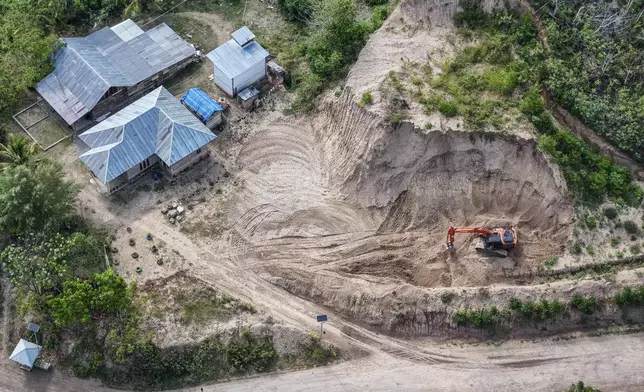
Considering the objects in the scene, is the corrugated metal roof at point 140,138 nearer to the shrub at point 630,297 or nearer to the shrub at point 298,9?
the shrub at point 298,9

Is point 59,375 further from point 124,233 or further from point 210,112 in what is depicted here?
point 210,112

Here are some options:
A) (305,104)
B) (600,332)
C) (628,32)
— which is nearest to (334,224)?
(305,104)

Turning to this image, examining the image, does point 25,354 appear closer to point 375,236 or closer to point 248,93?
point 375,236

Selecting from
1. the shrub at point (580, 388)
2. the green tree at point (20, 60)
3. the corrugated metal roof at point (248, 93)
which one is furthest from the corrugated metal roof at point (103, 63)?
the shrub at point (580, 388)

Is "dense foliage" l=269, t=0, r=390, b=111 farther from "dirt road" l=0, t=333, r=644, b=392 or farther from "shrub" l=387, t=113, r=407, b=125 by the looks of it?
"dirt road" l=0, t=333, r=644, b=392

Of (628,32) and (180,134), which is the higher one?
(628,32)

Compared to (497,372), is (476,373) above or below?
below

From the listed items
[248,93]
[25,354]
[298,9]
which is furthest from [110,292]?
[298,9]
